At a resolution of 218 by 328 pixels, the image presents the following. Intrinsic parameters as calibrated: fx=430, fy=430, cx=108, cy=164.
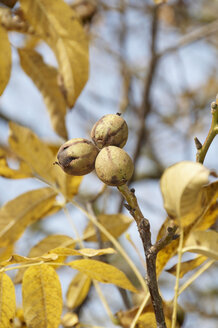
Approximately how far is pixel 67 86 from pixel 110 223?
0.45 metres

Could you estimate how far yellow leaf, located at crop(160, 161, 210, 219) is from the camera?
0.70m

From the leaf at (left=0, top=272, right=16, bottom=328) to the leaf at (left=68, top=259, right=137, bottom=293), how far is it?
0.51ft

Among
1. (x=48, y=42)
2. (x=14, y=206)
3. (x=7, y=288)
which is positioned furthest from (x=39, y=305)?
(x=48, y=42)

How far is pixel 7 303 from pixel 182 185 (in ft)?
1.70

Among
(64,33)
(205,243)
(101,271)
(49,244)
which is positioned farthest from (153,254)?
(64,33)

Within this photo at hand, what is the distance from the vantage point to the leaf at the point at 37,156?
1.34m

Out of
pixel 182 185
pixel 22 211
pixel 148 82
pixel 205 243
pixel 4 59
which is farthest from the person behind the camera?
pixel 148 82

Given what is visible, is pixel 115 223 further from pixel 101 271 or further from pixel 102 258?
pixel 101 271

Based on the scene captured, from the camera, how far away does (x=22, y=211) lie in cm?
132

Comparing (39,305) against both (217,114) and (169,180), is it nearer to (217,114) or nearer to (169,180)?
Answer: (169,180)

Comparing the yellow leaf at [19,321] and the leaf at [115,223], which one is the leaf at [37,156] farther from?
the yellow leaf at [19,321]

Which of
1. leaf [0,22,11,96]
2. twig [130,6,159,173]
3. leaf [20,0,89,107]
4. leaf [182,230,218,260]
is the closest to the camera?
leaf [182,230,218,260]

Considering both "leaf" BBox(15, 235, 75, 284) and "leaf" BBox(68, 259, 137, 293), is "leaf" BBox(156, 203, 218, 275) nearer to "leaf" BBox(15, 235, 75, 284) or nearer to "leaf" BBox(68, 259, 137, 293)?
"leaf" BBox(68, 259, 137, 293)

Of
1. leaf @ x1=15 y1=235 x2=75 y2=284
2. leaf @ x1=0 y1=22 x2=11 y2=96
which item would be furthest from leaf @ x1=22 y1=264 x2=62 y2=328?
leaf @ x1=0 y1=22 x2=11 y2=96
